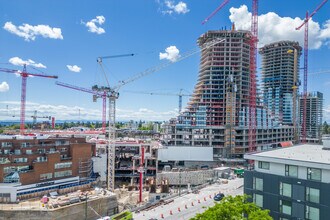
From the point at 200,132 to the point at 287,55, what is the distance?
105358 mm

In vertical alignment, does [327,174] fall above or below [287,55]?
below

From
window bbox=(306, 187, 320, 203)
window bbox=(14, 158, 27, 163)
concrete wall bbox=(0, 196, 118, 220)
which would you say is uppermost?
window bbox=(306, 187, 320, 203)

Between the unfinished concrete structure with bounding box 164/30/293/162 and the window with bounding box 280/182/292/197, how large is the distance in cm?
7815

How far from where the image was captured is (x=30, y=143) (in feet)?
221

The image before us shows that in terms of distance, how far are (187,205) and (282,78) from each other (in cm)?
15483

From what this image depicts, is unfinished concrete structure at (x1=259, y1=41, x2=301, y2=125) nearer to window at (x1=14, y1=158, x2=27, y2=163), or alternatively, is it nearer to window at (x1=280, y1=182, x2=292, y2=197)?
window at (x1=14, y1=158, x2=27, y2=163)

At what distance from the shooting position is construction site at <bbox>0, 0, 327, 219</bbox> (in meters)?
59.4

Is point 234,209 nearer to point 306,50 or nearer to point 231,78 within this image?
point 231,78

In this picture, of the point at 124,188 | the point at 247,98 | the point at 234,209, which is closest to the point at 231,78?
the point at 247,98

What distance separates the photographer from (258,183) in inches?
1337

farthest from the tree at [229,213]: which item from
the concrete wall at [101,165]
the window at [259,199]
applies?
the concrete wall at [101,165]

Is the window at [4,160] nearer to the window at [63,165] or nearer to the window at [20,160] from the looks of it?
the window at [20,160]

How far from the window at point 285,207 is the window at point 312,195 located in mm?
2280

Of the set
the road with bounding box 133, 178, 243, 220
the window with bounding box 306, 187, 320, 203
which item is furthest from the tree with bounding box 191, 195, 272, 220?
the road with bounding box 133, 178, 243, 220
